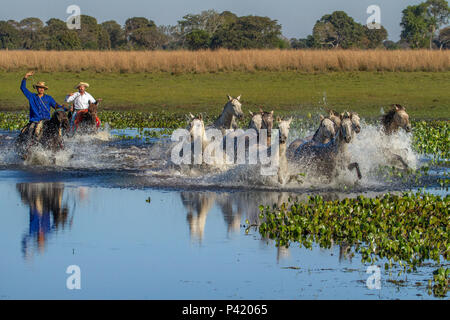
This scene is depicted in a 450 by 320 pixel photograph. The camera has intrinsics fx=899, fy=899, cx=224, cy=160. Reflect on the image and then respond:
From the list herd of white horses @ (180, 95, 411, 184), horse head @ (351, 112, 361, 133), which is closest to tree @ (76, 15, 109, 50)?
herd of white horses @ (180, 95, 411, 184)

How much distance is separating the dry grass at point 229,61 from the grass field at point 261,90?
89 cm

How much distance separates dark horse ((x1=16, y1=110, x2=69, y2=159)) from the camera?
18031 millimetres

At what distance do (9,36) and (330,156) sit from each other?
78975 mm

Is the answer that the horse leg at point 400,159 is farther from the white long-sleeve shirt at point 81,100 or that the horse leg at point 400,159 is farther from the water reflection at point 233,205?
the white long-sleeve shirt at point 81,100

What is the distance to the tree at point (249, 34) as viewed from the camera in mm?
65812

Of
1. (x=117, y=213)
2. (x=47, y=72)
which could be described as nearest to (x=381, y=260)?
(x=117, y=213)

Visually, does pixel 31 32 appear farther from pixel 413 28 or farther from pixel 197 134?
pixel 197 134

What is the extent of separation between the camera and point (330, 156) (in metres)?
15.0

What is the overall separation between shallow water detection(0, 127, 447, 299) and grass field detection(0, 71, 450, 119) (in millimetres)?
15320

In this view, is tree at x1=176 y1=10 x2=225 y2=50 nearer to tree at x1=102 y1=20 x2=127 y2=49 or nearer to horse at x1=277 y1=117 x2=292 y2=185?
tree at x1=102 y1=20 x2=127 y2=49

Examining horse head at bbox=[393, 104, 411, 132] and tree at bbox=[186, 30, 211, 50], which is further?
tree at bbox=[186, 30, 211, 50]

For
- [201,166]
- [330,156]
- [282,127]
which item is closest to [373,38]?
[201,166]

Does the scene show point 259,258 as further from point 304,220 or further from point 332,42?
point 332,42
